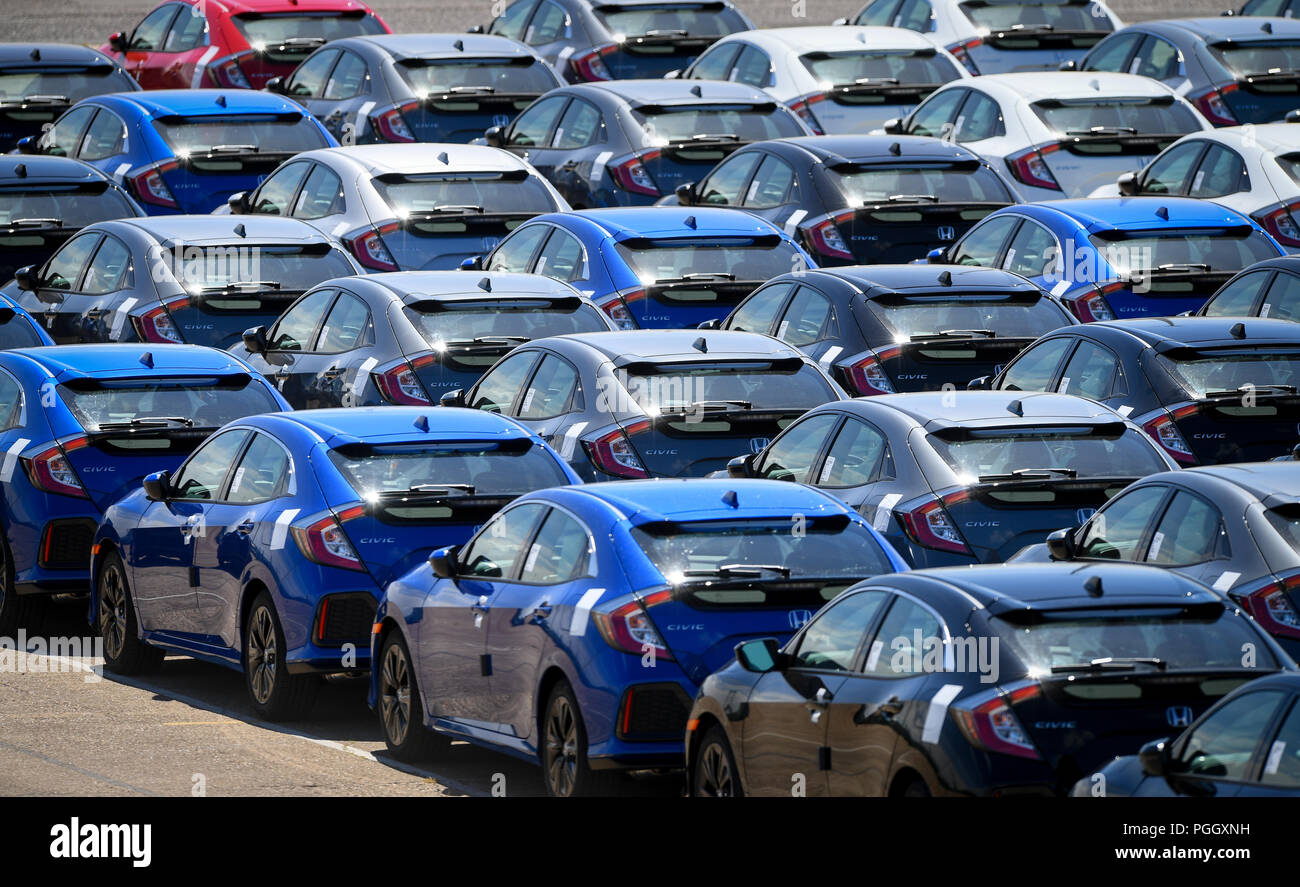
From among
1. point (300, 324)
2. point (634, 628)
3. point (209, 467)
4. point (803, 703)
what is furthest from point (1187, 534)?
point (300, 324)

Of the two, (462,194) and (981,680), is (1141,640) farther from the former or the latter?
(462,194)

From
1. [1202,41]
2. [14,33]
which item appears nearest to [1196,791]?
[1202,41]

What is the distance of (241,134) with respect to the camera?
1010 inches

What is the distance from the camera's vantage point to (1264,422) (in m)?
15.4

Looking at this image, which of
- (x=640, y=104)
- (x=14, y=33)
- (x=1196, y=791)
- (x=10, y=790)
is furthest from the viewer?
(x=14, y=33)

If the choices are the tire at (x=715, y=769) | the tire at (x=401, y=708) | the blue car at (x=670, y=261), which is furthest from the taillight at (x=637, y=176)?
the tire at (x=715, y=769)

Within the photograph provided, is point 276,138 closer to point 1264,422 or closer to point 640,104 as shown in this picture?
point 640,104

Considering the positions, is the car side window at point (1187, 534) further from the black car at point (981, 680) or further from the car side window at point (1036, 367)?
the car side window at point (1036, 367)

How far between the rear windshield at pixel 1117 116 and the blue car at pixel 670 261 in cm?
521

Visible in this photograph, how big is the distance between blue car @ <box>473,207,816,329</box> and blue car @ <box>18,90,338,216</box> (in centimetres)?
578

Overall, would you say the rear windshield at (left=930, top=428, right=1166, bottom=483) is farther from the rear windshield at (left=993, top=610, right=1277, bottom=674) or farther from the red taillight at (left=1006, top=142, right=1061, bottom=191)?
the red taillight at (left=1006, top=142, right=1061, bottom=191)

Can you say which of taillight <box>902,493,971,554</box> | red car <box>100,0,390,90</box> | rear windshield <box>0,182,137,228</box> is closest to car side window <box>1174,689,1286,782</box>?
taillight <box>902,493,971,554</box>

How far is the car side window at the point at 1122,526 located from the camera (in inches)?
517
